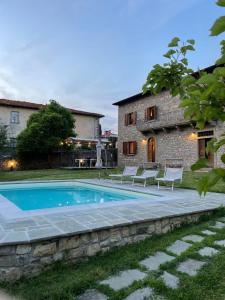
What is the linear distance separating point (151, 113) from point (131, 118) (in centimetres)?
273

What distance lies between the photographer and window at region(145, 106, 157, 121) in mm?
20028

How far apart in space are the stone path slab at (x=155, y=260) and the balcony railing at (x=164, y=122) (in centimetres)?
1412

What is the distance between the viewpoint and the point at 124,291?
2.62 metres

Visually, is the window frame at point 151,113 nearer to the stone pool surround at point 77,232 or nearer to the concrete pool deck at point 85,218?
the concrete pool deck at point 85,218

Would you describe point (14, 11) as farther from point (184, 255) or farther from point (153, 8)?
point (184, 255)

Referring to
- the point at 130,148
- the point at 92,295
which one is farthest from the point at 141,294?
the point at 130,148

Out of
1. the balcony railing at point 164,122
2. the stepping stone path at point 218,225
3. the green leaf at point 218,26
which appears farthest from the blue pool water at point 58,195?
the balcony railing at point 164,122

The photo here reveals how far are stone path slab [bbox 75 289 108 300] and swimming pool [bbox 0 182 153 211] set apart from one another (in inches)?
185

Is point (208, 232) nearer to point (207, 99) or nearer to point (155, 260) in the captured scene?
point (155, 260)

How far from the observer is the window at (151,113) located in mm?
20028

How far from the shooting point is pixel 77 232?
352 centimetres

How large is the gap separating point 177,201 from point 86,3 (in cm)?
936

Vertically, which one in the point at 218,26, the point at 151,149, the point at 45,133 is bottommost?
the point at 218,26

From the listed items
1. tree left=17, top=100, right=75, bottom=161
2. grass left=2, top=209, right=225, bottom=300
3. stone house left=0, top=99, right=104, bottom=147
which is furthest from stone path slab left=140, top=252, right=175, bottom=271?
stone house left=0, top=99, right=104, bottom=147
